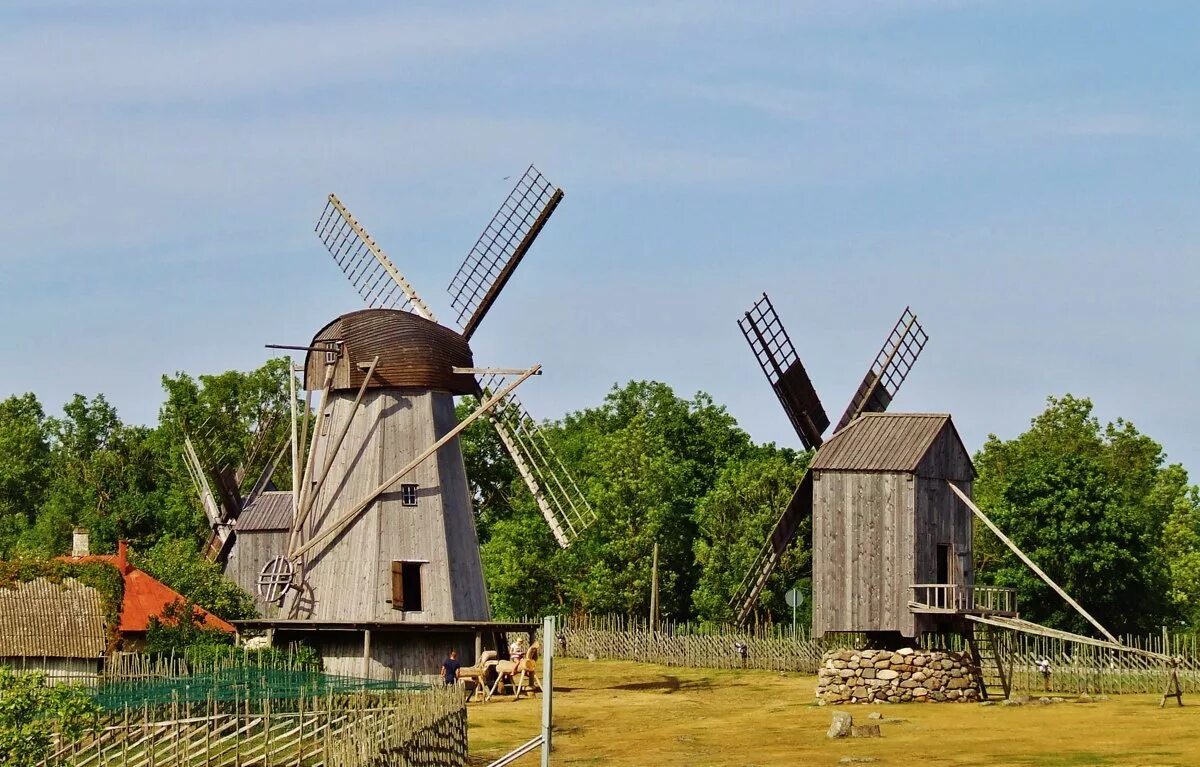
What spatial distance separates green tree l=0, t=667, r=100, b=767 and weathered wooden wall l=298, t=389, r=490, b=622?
17.5 m

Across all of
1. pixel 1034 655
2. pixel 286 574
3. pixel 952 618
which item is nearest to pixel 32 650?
pixel 286 574

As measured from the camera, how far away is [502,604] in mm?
70500

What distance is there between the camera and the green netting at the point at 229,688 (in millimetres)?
33688

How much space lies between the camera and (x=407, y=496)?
4584 centimetres

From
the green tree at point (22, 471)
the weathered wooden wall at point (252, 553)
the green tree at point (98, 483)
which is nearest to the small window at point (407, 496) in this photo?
the weathered wooden wall at point (252, 553)

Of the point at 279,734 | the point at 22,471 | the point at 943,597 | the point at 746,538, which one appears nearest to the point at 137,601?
the point at 279,734

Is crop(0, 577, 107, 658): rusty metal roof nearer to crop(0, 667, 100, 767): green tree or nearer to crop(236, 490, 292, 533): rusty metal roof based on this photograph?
crop(0, 667, 100, 767): green tree

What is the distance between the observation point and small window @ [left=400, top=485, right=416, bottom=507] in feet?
150

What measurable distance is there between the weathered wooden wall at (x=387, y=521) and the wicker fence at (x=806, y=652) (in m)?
10.2

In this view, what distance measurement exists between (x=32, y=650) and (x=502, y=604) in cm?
3152

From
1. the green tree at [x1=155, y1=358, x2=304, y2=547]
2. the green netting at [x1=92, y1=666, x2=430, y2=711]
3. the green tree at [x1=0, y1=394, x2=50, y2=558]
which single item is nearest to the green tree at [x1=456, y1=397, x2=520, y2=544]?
the green tree at [x1=155, y1=358, x2=304, y2=547]

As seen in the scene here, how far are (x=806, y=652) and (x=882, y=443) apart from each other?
11438 millimetres

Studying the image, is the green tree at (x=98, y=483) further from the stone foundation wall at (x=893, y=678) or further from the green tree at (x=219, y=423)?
the stone foundation wall at (x=893, y=678)

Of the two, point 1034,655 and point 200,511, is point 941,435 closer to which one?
point 1034,655
